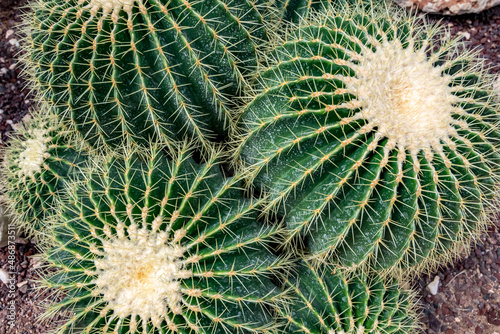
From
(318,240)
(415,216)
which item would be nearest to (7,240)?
(318,240)

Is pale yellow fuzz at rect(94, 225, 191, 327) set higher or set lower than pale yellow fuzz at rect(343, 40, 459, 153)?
lower

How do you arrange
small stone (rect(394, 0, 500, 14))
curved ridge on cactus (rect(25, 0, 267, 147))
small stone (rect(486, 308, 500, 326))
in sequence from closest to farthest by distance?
1. curved ridge on cactus (rect(25, 0, 267, 147))
2. small stone (rect(486, 308, 500, 326))
3. small stone (rect(394, 0, 500, 14))

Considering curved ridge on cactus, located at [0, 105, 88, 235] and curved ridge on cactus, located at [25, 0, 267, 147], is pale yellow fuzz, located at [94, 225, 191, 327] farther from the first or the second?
curved ridge on cactus, located at [0, 105, 88, 235]

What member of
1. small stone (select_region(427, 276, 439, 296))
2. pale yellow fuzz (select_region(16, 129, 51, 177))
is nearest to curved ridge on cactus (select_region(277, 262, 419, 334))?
small stone (select_region(427, 276, 439, 296))

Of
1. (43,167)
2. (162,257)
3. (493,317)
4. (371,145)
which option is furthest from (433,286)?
(43,167)

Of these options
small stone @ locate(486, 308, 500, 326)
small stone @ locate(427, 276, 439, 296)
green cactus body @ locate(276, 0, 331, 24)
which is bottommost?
small stone @ locate(427, 276, 439, 296)

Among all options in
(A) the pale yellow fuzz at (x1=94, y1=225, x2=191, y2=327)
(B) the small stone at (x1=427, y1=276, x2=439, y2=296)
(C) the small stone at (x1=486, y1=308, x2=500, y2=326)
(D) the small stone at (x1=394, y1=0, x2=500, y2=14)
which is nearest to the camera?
(A) the pale yellow fuzz at (x1=94, y1=225, x2=191, y2=327)

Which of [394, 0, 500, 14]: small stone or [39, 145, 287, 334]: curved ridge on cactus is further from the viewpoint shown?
[394, 0, 500, 14]: small stone

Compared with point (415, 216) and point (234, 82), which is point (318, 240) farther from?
point (234, 82)
